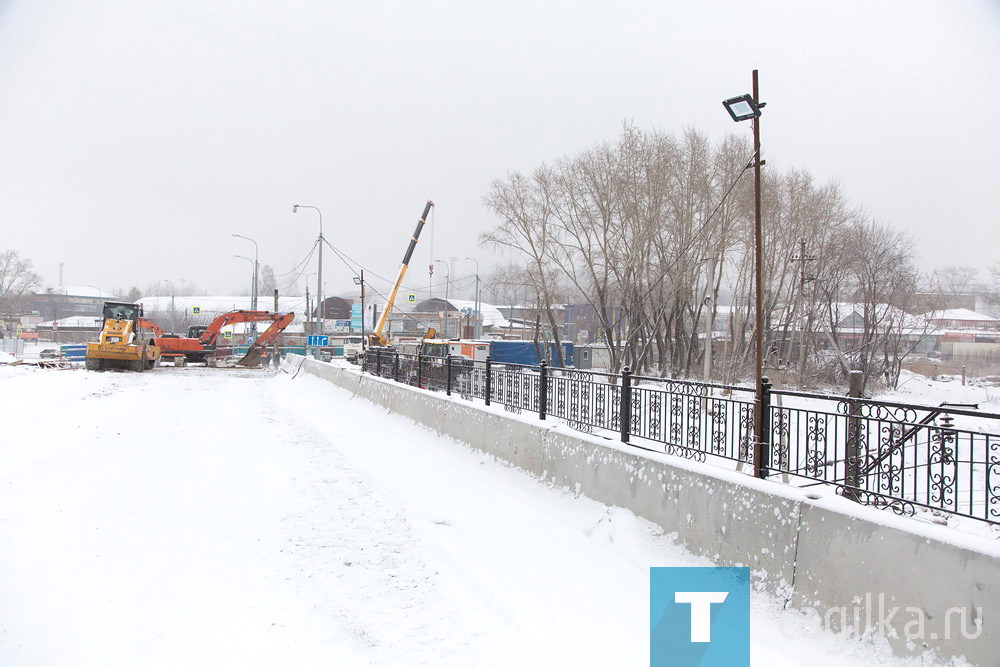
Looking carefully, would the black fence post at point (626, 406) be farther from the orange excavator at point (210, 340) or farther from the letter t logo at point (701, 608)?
the orange excavator at point (210, 340)

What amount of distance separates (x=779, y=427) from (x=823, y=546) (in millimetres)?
2018

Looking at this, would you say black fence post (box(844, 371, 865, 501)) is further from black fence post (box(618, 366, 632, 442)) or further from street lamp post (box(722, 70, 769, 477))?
black fence post (box(618, 366, 632, 442))

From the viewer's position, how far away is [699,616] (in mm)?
4875

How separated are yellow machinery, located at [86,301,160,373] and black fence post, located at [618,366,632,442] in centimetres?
3090

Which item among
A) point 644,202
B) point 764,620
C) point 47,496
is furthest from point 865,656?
point 644,202

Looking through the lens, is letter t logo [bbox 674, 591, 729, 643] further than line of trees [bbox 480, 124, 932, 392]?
No

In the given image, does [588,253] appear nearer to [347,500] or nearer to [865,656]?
[347,500]

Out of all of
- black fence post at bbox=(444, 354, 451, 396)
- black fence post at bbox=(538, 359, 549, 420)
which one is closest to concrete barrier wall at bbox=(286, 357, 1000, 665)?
black fence post at bbox=(538, 359, 549, 420)

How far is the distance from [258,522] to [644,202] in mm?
29533

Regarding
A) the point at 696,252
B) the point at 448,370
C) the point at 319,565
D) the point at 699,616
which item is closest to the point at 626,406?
the point at 699,616

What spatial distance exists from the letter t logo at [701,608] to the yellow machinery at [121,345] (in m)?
33.2

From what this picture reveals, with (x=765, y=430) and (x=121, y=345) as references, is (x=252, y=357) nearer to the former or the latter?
(x=121, y=345)

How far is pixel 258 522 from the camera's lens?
6621mm

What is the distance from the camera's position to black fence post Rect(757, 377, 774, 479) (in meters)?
6.09
